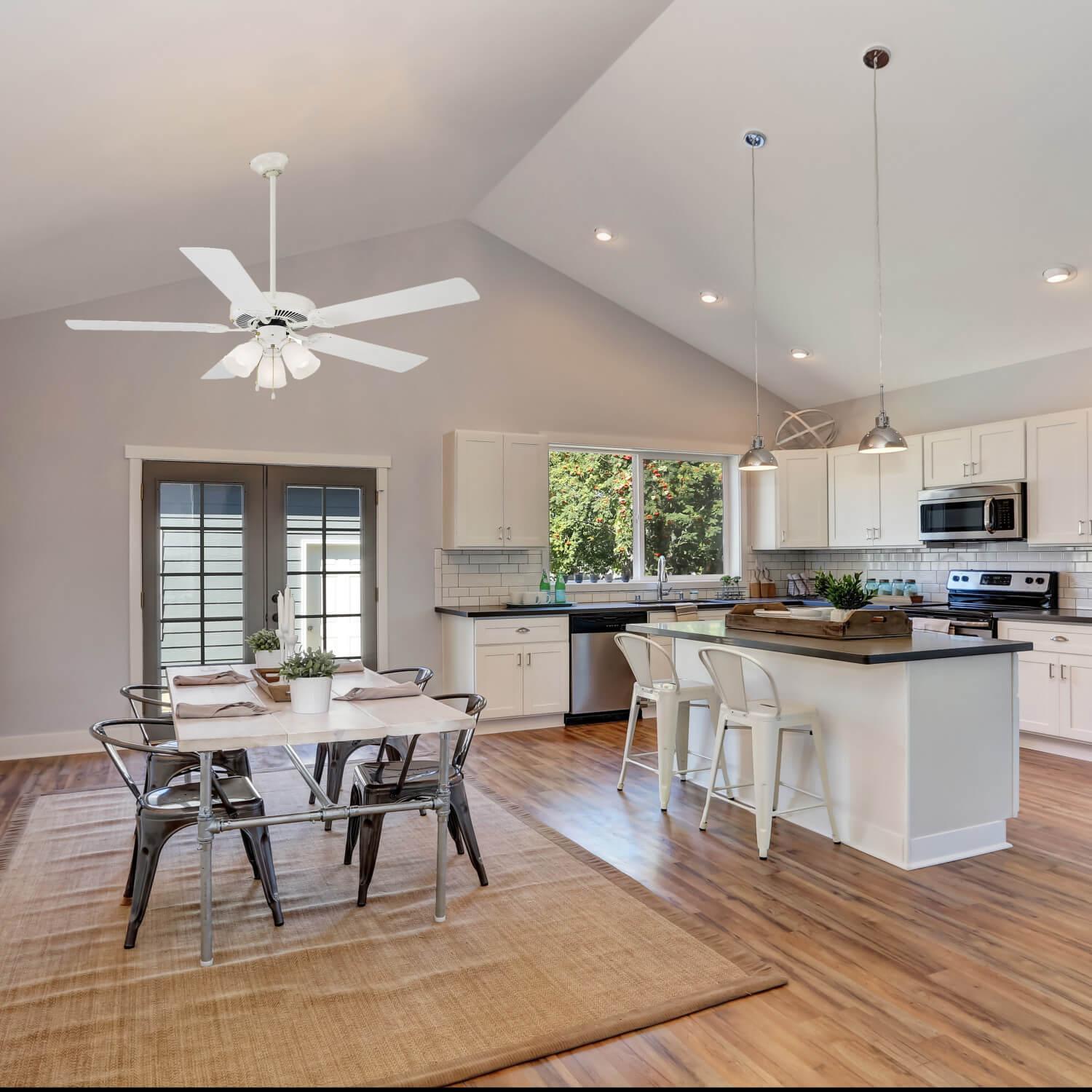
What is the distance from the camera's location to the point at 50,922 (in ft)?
9.93

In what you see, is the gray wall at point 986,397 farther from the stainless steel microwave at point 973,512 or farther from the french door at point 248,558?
the french door at point 248,558

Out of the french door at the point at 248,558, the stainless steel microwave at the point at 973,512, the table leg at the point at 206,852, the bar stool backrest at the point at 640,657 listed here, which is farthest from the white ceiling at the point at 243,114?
the stainless steel microwave at the point at 973,512

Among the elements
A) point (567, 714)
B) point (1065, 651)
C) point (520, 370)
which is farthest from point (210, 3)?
point (1065, 651)

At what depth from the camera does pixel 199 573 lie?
19.2 feet

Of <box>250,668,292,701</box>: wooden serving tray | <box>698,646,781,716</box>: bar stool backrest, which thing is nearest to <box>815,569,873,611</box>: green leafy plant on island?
<box>698,646,781,716</box>: bar stool backrest

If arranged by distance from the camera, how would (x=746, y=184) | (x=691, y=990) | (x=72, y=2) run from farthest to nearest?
(x=746, y=184)
(x=72, y=2)
(x=691, y=990)

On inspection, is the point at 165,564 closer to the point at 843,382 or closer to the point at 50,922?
the point at 50,922

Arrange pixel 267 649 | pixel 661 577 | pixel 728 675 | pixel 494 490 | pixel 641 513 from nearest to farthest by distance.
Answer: pixel 728 675 → pixel 267 649 → pixel 494 490 → pixel 661 577 → pixel 641 513

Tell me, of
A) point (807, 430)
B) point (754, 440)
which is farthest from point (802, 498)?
point (754, 440)

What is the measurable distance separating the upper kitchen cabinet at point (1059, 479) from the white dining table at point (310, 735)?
4409 millimetres

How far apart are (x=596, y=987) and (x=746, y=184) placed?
14.9 ft

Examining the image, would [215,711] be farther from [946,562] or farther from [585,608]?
[946,562]

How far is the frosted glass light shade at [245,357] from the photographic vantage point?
325cm

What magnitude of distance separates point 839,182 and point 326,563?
13.5 feet
